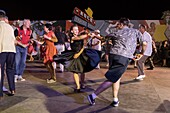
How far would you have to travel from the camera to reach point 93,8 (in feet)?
63.1

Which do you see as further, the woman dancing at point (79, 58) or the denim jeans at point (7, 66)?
the woman dancing at point (79, 58)

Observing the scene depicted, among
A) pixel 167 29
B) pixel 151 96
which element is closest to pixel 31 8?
pixel 167 29

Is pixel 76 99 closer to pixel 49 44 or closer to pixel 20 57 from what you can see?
pixel 49 44

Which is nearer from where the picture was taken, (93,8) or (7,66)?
(7,66)

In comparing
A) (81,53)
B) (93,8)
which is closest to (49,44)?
(81,53)

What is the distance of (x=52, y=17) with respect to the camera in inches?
775

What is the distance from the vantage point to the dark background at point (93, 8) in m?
18.3

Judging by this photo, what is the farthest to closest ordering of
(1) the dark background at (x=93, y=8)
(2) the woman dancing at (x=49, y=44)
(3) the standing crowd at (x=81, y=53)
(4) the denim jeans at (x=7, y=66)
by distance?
(1) the dark background at (x=93, y=8)
(2) the woman dancing at (x=49, y=44)
(4) the denim jeans at (x=7, y=66)
(3) the standing crowd at (x=81, y=53)

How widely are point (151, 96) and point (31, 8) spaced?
16.4 meters

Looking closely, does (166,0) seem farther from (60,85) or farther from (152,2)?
(60,85)

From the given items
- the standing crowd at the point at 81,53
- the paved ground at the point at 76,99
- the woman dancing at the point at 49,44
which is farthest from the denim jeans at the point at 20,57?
the woman dancing at the point at 49,44

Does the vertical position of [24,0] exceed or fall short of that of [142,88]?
it exceeds it

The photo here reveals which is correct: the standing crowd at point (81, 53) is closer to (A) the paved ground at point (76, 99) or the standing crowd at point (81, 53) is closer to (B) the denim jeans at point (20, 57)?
(B) the denim jeans at point (20, 57)

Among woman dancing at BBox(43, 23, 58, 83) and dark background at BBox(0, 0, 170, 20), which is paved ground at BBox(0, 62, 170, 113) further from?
dark background at BBox(0, 0, 170, 20)
